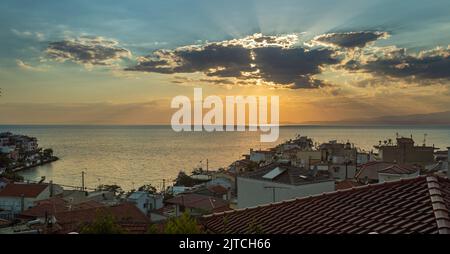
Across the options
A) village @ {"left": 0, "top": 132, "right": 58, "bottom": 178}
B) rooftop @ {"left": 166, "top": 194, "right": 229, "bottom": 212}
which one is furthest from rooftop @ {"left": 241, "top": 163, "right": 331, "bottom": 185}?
village @ {"left": 0, "top": 132, "right": 58, "bottom": 178}

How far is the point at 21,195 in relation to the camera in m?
17.1

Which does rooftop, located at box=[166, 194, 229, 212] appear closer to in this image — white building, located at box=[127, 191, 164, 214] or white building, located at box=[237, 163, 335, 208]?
white building, located at box=[127, 191, 164, 214]

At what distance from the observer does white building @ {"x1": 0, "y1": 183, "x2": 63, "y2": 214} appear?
16891 mm

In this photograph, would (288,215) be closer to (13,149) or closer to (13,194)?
(13,194)

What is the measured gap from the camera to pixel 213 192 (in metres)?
18.3

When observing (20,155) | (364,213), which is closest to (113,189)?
(364,213)

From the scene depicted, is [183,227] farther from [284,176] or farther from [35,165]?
[35,165]

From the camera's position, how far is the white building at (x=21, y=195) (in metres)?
16.9

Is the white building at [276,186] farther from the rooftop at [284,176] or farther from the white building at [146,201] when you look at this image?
the white building at [146,201]

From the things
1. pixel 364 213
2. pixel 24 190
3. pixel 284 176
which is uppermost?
pixel 364 213

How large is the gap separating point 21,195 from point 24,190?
1.25 feet

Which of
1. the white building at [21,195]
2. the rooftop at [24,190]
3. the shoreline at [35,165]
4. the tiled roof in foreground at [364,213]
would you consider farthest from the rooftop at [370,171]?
the shoreline at [35,165]
